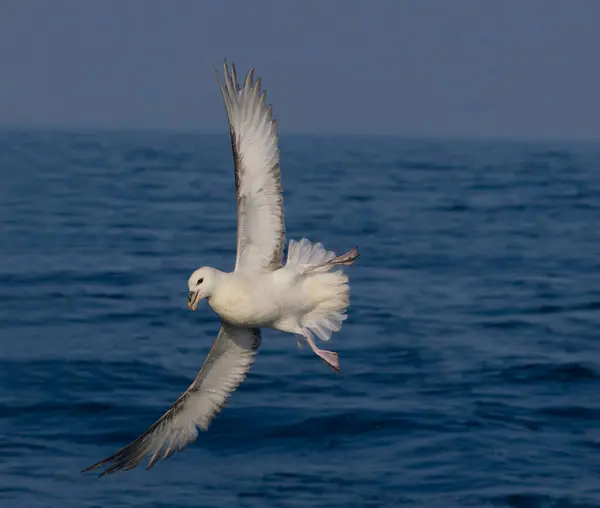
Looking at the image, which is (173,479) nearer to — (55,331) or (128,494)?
(128,494)

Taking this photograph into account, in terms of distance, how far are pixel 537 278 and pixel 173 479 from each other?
43.6 feet

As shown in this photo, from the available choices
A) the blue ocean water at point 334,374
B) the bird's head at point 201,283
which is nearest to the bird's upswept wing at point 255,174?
the bird's head at point 201,283

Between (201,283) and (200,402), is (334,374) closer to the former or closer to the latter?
(200,402)

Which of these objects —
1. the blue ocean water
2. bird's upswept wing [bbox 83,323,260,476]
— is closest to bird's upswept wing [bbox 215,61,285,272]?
bird's upswept wing [bbox 83,323,260,476]

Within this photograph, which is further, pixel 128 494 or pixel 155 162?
pixel 155 162

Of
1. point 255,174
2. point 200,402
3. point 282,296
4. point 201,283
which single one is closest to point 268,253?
point 282,296

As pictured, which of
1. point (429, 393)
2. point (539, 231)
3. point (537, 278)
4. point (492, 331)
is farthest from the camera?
point (539, 231)

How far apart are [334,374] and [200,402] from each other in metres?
7.13

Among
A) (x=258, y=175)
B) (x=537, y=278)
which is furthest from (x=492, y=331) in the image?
(x=258, y=175)

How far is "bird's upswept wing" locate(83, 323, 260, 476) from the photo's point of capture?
10.7 metres

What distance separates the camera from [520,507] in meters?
13.9

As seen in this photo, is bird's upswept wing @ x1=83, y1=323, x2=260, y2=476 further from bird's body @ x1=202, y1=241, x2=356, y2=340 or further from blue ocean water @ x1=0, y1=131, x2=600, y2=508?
blue ocean water @ x1=0, y1=131, x2=600, y2=508

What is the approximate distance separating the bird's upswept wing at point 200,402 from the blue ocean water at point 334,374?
10.6ft

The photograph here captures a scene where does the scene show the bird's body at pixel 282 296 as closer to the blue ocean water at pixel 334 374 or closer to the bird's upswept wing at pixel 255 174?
the bird's upswept wing at pixel 255 174
